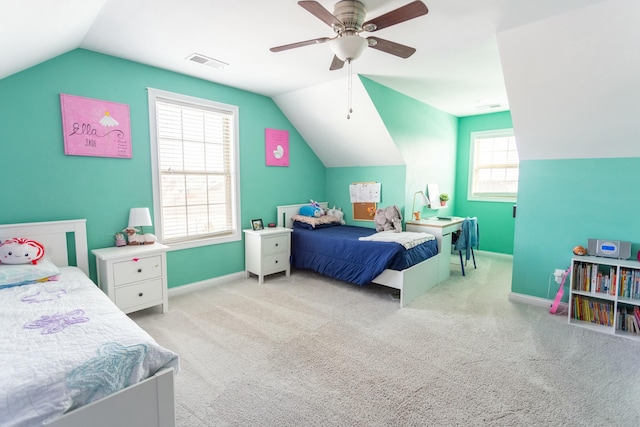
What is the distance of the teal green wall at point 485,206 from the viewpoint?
5.05 meters

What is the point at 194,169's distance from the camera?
3564 millimetres

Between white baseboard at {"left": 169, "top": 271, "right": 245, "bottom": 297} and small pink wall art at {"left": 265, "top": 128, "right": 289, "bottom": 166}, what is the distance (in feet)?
5.12

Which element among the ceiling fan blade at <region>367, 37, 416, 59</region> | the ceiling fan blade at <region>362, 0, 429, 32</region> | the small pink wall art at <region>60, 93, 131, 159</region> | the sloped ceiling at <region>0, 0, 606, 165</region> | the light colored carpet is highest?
the sloped ceiling at <region>0, 0, 606, 165</region>

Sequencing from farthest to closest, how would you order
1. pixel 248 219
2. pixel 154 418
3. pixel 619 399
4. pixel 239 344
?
pixel 248 219 < pixel 239 344 < pixel 619 399 < pixel 154 418

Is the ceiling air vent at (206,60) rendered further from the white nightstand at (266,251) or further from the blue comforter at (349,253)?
the blue comforter at (349,253)

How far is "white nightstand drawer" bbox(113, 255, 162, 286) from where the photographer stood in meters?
2.65

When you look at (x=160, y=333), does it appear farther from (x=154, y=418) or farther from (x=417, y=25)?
(x=417, y=25)

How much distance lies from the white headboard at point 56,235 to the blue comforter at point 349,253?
2.28 metres

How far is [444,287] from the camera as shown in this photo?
3.71m

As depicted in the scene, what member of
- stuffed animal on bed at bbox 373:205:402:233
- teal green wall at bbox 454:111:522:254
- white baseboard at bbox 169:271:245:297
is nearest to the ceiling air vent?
white baseboard at bbox 169:271:245:297

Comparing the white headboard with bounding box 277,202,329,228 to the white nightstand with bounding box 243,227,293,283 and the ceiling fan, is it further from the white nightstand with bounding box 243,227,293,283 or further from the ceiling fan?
the ceiling fan

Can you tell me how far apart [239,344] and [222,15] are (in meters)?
2.44

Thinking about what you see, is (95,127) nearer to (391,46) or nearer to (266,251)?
(266,251)

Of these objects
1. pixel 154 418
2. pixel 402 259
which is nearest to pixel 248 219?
pixel 402 259
